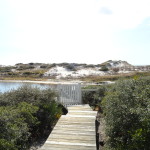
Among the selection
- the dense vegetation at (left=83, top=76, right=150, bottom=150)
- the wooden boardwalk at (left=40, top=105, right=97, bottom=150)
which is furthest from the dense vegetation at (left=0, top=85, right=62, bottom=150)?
the dense vegetation at (left=83, top=76, right=150, bottom=150)

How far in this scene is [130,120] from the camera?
14.7 ft

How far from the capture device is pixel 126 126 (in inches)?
181

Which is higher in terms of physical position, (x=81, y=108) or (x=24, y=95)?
(x=24, y=95)

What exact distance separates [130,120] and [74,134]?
2.16 metres

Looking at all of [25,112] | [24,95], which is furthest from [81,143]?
[24,95]

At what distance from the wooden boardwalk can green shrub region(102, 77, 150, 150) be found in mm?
720

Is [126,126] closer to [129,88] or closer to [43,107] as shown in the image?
[129,88]

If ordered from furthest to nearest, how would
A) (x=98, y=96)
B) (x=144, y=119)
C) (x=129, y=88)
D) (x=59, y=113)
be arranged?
1. (x=98, y=96)
2. (x=59, y=113)
3. (x=129, y=88)
4. (x=144, y=119)

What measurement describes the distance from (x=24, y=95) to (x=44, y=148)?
2.74 m

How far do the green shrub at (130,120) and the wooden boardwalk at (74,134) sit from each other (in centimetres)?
72

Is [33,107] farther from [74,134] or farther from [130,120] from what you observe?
[130,120]

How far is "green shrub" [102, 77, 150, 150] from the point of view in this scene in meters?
3.69

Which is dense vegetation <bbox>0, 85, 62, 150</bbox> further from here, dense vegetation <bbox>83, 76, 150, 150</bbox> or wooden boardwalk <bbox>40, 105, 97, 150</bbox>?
dense vegetation <bbox>83, 76, 150, 150</bbox>

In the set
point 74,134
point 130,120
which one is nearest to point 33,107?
point 74,134
